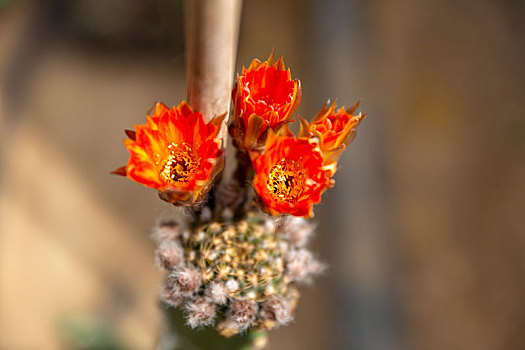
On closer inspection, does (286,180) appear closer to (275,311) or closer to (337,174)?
(275,311)

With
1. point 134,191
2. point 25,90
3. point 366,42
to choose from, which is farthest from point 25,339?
point 366,42

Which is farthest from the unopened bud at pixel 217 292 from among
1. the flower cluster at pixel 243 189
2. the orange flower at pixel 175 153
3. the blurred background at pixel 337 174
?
the blurred background at pixel 337 174

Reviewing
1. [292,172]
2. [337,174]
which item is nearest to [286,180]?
[292,172]

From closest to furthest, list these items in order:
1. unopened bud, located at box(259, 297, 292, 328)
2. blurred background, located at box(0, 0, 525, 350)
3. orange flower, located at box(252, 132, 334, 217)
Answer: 1. orange flower, located at box(252, 132, 334, 217)
2. unopened bud, located at box(259, 297, 292, 328)
3. blurred background, located at box(0, 0, 525, 350)

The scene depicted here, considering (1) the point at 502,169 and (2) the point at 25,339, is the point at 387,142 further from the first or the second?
(2) the point at 25,339

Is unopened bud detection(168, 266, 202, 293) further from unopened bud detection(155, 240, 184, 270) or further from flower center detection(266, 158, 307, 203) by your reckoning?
flower center detection(266, 158, 307, 203)

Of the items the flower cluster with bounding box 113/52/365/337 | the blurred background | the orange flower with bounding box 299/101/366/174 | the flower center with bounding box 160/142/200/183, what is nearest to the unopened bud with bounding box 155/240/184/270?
the flower cluster with bounding box 113/52/365/337
